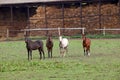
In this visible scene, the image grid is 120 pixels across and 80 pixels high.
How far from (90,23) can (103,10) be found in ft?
6.20

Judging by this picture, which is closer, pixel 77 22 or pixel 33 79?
pixel 33 79

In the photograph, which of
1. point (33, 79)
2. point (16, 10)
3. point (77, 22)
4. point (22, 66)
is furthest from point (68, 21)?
point (33, 79)

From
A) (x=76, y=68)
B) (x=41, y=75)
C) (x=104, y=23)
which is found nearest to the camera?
(x=41, y=75)

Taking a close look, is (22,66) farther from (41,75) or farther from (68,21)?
(68,21)

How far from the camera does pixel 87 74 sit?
56.6 ft

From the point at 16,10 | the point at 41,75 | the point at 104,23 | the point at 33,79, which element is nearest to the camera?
the point at 33,79

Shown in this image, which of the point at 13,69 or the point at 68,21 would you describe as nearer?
the point at 13,69

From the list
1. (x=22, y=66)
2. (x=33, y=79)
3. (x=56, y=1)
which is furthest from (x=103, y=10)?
(x=33, y=79)

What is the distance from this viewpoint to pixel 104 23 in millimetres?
50062

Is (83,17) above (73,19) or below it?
above

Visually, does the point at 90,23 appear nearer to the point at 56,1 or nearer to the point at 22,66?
the point at 56,1

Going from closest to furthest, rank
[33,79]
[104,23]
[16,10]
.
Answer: [33,79] → [104,23] → [16,10]

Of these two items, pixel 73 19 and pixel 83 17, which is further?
pixel 73 19

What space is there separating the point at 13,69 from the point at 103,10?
3219 cm
